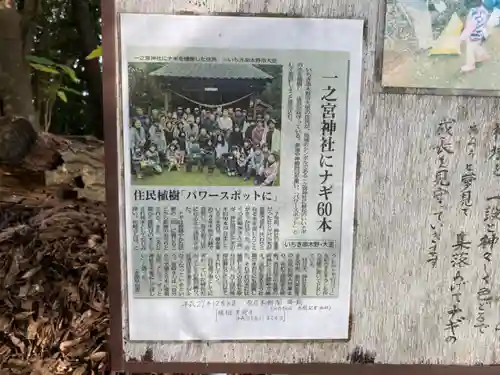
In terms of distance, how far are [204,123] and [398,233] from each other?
64cm

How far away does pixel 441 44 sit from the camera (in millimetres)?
1413

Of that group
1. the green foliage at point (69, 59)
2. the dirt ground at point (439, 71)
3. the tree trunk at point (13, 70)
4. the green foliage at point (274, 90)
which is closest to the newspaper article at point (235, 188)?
the green foliage at point (274, 90)

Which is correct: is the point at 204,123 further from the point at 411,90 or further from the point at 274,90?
the point at 411,90

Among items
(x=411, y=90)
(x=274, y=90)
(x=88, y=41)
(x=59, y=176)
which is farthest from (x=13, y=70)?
(x=411, y=90)

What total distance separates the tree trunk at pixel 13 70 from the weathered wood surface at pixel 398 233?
1.59 metres

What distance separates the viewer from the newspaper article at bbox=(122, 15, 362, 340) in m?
1.41

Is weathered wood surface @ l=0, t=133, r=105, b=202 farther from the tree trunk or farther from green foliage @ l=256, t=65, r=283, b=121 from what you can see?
green foliage @ l=256, t=65, r=283, b=121

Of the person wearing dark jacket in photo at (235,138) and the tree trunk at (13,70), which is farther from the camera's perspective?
the tree trunk at (13,70)

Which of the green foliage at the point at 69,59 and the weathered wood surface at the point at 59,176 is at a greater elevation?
the green foliage at the point at 69,59

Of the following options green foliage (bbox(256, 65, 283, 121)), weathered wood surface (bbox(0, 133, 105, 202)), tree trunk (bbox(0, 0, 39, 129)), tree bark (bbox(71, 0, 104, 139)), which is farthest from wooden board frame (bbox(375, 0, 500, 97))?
tree bark (bbox(71, 0, 104, 139))

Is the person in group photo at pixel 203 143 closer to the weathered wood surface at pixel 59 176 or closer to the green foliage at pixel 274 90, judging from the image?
the green foliage at pixel 274 90

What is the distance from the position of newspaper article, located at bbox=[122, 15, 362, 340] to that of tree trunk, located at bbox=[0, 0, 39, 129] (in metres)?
1.61

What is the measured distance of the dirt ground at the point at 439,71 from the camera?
4.66ft

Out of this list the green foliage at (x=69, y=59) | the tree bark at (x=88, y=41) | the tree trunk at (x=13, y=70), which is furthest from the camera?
the green foliage at (x=69, y=59)
